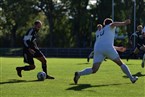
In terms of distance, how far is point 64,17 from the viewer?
222 feet

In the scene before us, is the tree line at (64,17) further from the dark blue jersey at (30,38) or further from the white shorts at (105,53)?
the white shorts at (105,53)

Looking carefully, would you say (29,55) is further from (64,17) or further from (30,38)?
(64,17)

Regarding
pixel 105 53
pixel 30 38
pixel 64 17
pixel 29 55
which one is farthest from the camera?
pixel 64 17

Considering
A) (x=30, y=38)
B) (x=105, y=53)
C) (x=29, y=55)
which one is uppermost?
(x=30, y=38)

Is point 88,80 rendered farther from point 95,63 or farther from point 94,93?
point 94,93

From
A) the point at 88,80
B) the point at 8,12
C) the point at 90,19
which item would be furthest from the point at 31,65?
the point at 8,12

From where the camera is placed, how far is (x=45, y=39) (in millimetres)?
72188

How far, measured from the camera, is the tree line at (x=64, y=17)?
6344cm

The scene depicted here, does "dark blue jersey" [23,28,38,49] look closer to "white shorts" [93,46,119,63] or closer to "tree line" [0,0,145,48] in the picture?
"white shorts" [93,46,119,63]

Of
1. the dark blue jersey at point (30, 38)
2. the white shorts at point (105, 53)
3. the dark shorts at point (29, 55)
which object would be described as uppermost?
the dark blue jersey at point (30, 38)

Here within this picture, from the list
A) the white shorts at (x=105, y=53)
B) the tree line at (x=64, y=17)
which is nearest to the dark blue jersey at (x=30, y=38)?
the white shorts at (x=105, y=53)

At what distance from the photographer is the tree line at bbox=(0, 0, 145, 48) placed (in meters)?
63.4

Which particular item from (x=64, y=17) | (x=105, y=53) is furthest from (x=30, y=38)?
(x=64, y=17)

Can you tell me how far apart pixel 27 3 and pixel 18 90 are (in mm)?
56085
